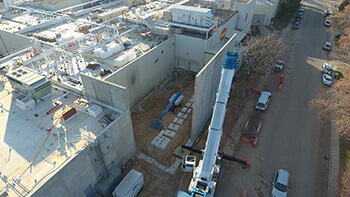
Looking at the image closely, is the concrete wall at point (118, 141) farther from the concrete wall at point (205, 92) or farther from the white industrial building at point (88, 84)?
→ the concrete wall at point (205, 92)

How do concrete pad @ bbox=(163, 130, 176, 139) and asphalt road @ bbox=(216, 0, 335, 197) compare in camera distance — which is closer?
asphalt road @ bbox=(216, 0, 335, 197)

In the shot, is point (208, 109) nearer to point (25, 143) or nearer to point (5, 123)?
point (25, 143)

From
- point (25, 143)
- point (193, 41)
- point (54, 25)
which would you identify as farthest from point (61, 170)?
point (54, 25)

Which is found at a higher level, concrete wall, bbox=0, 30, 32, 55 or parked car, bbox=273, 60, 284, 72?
concrete wall, bbox=0, 30, 32, 55

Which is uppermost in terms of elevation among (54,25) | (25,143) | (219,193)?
(54,25)

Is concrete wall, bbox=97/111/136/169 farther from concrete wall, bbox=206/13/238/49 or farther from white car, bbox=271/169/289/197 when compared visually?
concrete wall, bbox=206/13/238/49

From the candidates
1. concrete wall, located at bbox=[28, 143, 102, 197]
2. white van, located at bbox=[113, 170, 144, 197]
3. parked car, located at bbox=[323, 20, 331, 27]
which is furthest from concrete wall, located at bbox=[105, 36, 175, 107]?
parked car, located at bbox=[323, 20, 331, 27]
